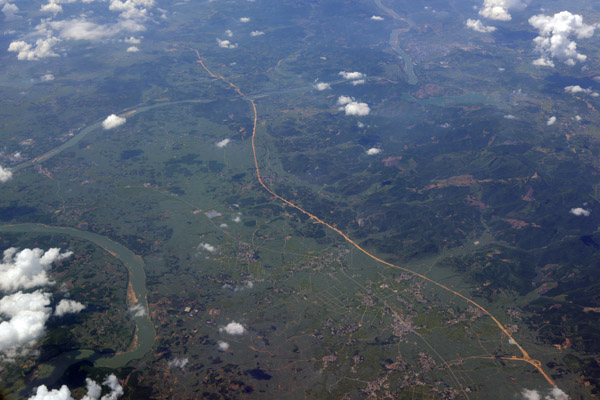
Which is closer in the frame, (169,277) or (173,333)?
(173,333)

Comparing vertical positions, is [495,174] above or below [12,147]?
above

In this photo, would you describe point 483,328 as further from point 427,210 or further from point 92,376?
point 92,376

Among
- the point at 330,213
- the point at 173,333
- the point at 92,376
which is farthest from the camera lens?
the point at 330,213

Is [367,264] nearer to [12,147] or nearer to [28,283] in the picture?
[28,283]

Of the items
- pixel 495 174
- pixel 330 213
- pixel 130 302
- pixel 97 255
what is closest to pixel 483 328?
pixel 330 213

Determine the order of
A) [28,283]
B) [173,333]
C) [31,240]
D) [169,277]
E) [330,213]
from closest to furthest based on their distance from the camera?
[173,333], [28,283], [169,277], [31,240], [330,213]

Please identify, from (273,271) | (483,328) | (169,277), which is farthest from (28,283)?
(483,328)
